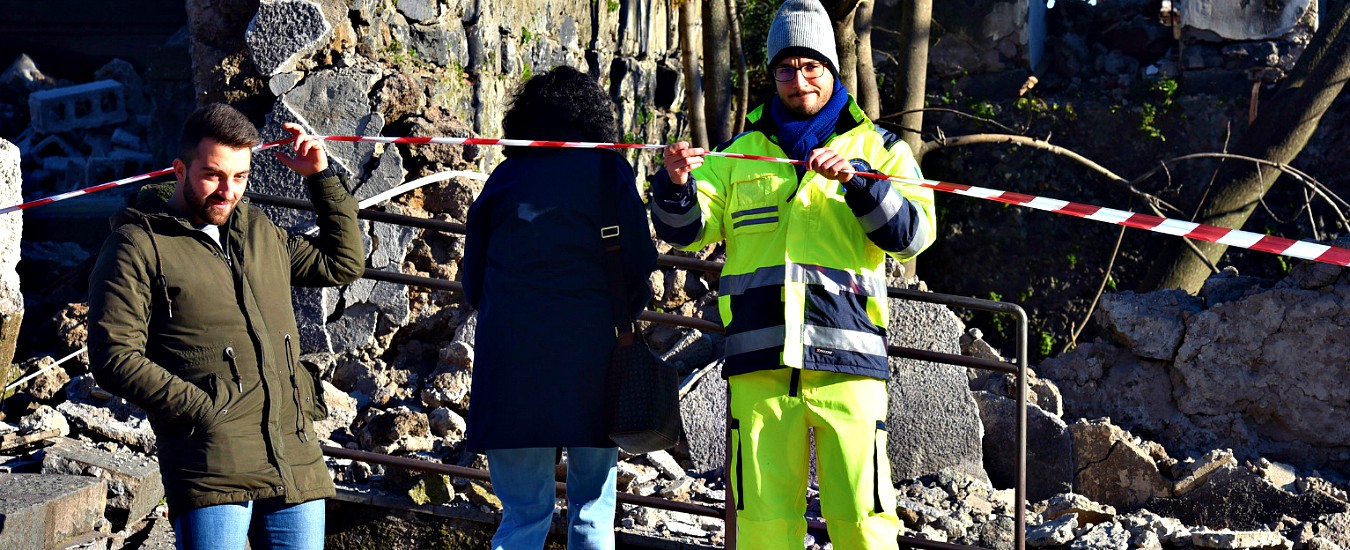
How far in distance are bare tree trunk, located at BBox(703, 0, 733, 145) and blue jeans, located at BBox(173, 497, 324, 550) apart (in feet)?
21.3

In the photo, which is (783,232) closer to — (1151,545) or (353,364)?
(1151,545)

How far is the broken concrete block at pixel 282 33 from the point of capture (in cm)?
619

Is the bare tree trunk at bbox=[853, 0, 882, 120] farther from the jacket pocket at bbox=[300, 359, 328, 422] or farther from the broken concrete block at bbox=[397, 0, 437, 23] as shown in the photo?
the jacket pocket at bbox=[300, 359, 328, 422]

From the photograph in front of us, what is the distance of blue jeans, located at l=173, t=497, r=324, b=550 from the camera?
2.76m

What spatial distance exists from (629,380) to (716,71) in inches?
247

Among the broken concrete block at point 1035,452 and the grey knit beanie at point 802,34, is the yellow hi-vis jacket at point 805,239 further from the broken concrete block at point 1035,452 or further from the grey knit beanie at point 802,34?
the broken concrete block at point 1035,452

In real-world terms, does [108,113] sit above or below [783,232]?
above

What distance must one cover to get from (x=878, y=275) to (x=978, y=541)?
2249 millimetres

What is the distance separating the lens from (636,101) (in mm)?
9859

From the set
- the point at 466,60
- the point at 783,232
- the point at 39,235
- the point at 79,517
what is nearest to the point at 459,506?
the point at 79,517

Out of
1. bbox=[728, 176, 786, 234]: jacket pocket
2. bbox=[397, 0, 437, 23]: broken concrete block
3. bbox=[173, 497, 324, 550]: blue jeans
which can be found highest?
bbox=[397, 0, 437, 23]: broken concrete block

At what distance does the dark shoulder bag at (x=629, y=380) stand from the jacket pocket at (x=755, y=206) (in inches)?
15.6

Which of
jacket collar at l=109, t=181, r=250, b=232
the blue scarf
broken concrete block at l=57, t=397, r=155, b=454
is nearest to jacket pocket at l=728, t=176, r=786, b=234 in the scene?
the blue scarf

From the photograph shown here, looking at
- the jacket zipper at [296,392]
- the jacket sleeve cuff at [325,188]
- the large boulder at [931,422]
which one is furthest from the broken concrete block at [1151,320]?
the jacket zipper at [296,392]
